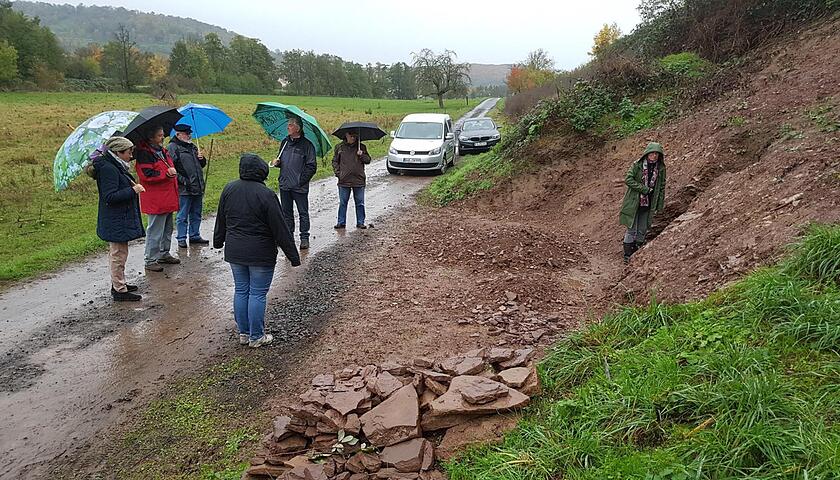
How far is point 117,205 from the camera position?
6.24m

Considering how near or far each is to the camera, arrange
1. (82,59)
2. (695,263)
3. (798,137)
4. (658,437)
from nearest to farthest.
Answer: (658,437) → (695,263) → (798,137) → (82,59)

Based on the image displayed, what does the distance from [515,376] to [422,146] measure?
1365 centimetres

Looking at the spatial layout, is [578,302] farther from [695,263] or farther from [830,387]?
[830,387]

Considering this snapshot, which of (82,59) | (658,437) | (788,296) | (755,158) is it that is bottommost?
(658,437)

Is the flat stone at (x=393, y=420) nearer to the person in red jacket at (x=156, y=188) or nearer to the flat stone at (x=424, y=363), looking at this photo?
the flat stone at (x=424, y=363)

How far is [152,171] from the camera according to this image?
287 inches

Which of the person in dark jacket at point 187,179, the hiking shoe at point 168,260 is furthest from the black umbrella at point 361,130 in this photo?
the hiking shoe at point 168,260

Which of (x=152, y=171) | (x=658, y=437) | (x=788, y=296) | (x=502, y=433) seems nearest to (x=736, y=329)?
(x=788, y=296)

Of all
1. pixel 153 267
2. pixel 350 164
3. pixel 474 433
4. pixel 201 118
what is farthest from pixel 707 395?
pixel 201 118

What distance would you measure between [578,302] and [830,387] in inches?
137

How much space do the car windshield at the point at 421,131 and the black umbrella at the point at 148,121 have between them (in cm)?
1111

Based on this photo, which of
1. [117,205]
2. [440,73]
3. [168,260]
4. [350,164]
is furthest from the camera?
[440,73]

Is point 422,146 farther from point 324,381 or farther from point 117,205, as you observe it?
point 324,381

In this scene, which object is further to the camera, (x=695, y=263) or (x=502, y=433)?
(x=695, y=263)
